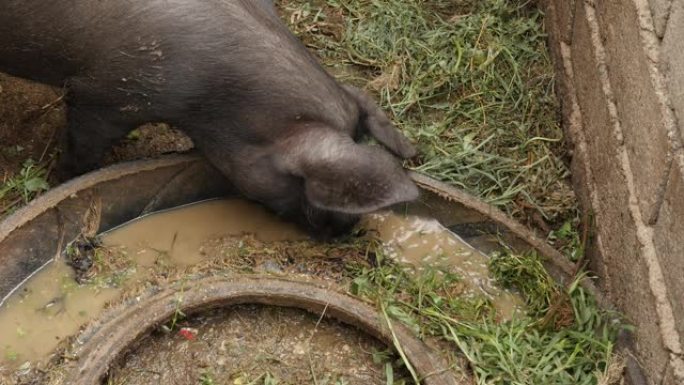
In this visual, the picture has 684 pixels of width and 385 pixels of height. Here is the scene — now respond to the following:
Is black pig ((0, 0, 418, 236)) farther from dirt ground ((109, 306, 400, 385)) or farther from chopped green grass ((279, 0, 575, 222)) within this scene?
chopped green grass ((279, 0, 575, 222))

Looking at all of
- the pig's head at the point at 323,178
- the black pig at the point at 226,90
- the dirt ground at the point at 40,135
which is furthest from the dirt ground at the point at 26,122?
the pig's head at the point at 323,178

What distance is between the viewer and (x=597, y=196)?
12.9ft

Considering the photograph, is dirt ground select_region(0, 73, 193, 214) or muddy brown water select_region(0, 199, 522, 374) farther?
dirt ground select_region(0, 73, 193, 214)

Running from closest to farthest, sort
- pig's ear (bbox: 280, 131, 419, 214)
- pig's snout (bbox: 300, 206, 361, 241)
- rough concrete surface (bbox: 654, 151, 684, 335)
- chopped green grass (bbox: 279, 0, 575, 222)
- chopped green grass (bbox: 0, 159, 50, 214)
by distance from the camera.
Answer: rough concrete surface (bbox: 654, 151, 684, 335), pig's ear (bbox: 280, 131, 419, 214), pig's snout (bbox: 300, 206, 361, 241), chopped green grass (bbox: 0, 159, 50, 214), chopped green grass (bbox: 279, 0, 575, 222)

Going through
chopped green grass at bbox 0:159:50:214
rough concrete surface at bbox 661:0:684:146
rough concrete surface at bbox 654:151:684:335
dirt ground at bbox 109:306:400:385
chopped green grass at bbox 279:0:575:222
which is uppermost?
rough concrete surface at bbox 661:0:684:146

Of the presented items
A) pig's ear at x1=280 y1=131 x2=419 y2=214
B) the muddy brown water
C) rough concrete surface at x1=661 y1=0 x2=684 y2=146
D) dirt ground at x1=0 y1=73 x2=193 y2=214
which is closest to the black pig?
pig's ear at x1=280 y1=131 x2=419 y2=214

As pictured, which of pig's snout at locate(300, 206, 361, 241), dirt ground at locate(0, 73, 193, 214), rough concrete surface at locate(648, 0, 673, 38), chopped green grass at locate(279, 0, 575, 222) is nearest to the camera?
rough concrete surface at locate(648, 0, 673, 38)

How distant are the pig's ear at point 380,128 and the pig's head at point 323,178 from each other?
157mm

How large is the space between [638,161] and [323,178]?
3.73 feet

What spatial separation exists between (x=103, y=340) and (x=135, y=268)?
0.44 metres

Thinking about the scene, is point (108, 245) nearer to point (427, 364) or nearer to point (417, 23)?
point (427, 364)

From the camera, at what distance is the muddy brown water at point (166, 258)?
3.42m

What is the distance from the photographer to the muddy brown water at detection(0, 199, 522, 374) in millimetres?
3420

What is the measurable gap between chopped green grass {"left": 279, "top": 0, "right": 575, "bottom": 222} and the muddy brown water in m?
0.41
